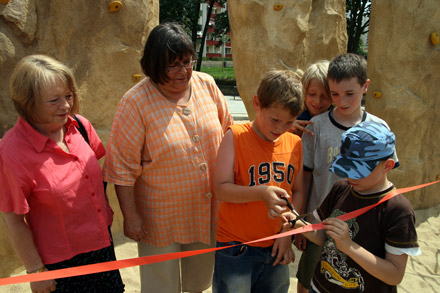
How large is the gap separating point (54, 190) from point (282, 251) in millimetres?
1118

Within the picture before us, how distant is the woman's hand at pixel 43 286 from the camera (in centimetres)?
174

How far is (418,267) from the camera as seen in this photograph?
145 inches

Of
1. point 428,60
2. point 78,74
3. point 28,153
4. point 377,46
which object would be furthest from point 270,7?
point 28,153

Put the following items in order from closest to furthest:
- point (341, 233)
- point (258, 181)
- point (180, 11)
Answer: point (341, 233)
point (258, 181)
point (180, 11)

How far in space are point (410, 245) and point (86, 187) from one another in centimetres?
147

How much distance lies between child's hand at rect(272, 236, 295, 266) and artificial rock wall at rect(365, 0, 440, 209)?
3310 mm

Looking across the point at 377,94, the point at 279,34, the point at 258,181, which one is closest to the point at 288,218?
the point at 258,181

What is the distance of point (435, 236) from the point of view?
4.28 metres

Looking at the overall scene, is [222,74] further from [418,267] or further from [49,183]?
[49,183]

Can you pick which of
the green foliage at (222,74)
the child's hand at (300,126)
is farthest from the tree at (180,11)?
the child's hand at (300,126)

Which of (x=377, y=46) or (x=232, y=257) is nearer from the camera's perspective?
(x=232, y=257)

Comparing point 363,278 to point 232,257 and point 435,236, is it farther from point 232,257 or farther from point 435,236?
point 435,236

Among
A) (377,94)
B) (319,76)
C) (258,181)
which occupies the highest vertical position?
(319,76)

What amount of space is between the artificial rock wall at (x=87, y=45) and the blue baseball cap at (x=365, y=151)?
2832mm
